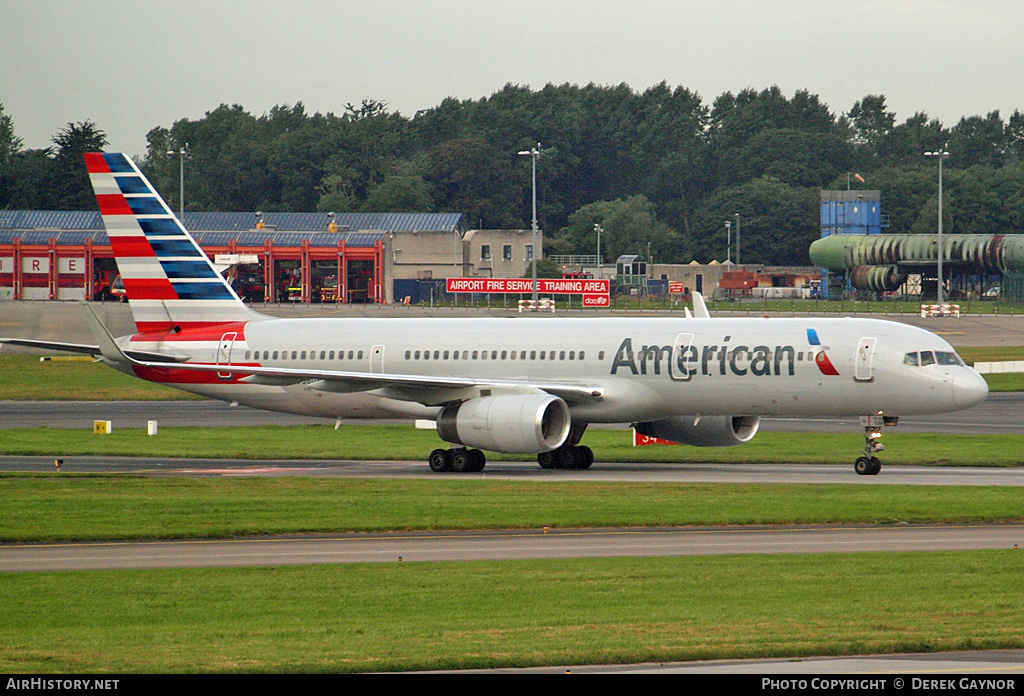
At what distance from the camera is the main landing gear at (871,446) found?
3431 cm

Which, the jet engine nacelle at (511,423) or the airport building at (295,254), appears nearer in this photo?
the jet engine nacelle at (511,423)

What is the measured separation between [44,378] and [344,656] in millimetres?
55242

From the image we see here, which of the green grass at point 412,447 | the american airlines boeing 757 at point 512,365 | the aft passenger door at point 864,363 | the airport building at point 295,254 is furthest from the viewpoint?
the airport building at point 295,254

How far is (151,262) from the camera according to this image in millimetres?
43375

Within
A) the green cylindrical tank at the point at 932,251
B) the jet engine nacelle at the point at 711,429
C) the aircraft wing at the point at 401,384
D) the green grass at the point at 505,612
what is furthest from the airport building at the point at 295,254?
the green grass at the point at 505,612

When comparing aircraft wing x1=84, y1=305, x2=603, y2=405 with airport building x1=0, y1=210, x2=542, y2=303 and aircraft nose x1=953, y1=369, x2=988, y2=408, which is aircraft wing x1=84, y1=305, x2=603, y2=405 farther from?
airport building x1=0, y1=210, x2=542, y2=303

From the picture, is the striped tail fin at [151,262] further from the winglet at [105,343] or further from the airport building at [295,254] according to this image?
the airport building at [295,254]

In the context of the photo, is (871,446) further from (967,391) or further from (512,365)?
(512,365)

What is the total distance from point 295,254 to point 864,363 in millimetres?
94265

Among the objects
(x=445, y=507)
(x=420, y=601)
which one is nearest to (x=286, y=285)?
(x=445, y=507)

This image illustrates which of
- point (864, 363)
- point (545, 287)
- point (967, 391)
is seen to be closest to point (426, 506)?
point (864, 363)

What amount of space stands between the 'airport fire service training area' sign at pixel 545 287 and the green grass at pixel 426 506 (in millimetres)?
69009

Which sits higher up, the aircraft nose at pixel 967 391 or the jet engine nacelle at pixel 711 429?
the aircraft nose at pixel 967 391

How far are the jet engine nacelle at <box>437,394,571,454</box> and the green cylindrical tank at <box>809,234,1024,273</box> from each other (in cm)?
10127
